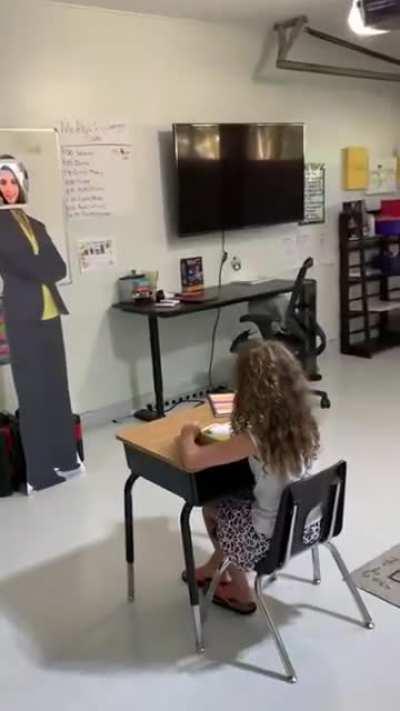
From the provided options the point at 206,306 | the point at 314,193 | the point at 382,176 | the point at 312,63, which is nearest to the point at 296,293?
the point at 206,306

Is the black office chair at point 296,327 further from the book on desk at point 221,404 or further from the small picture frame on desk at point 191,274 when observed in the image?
the book on desk at point 221,404

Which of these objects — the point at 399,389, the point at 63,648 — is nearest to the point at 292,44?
the point at 399,389

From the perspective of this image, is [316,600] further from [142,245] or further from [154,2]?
[154,2]

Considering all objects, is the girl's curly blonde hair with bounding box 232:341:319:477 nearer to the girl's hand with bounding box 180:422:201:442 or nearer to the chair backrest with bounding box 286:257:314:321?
the girl's hand with bounding box 180:422:201:442

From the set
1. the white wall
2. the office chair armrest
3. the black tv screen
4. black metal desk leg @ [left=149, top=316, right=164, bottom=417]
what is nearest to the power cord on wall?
the white wall

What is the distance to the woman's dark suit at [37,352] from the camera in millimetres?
3377

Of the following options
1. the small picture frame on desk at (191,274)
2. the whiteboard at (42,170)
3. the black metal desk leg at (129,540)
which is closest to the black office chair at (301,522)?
the black metal desk leg at (129,540)

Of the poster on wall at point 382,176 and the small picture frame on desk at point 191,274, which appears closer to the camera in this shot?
the small picture frame on desk at point 191,274

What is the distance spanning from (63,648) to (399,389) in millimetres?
3271

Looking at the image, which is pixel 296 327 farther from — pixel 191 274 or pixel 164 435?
pixel 164 435

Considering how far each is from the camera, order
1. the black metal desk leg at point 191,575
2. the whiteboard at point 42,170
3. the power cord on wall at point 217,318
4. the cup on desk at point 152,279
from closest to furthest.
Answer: the black metal desk leg at point 191,575
the whiteboard at point 42,170
the cup on desk at point 152,279
the power cord on wall at point 217,318

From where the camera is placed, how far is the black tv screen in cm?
452

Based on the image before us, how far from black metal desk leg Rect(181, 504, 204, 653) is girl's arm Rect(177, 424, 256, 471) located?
0.62ft

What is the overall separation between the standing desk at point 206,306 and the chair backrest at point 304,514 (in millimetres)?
2226
